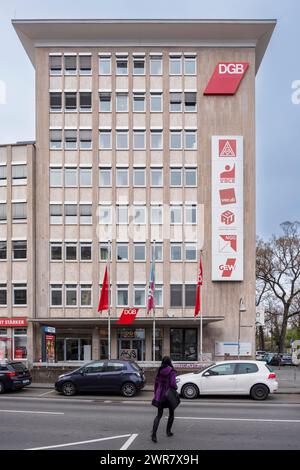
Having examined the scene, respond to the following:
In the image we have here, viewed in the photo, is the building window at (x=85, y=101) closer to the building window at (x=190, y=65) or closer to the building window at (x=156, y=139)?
the building window at (x=156, y=139)

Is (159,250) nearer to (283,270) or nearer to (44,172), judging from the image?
(44,172)

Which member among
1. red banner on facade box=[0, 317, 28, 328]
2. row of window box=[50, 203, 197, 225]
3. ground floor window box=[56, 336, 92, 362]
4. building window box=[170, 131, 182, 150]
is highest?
building window box=[170, 131, 182, 150]

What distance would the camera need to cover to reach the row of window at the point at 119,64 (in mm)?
40969

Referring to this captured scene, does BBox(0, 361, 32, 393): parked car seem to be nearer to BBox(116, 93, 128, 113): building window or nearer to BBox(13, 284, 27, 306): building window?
BBox(13, 284, 27, 306): building window

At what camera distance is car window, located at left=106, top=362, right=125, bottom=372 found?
21.2 metres

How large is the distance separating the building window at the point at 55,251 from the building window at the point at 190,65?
Result: 16.0 metres

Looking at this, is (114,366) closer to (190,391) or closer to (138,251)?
(190,391)

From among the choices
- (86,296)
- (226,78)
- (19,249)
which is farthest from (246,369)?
(226,78)

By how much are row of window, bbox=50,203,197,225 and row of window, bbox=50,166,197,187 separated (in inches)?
63.2

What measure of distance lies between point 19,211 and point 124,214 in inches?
299

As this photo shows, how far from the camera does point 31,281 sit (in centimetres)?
3869

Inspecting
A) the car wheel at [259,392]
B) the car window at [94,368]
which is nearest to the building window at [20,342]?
the car window at [94,368]

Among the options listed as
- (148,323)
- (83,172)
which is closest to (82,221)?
(83,172)

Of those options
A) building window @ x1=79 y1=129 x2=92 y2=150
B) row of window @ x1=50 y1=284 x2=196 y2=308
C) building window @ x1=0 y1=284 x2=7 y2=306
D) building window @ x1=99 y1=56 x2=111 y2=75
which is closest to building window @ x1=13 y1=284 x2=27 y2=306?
building window @ x1=0 y1=284 x2=7 y2=306
